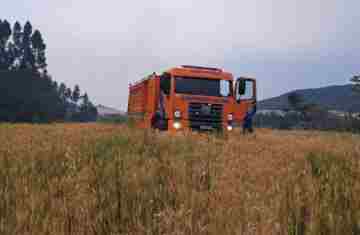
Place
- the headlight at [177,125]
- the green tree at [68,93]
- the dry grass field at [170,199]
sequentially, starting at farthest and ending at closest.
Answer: the green tree at [68,93] → the headlight at [177,125] → the dry grass field at [170,199]

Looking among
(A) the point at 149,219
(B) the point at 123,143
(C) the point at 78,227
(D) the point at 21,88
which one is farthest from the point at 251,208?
(D) the point at 21,88

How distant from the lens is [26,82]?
61562 millimetres

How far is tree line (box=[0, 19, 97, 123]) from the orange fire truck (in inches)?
1675

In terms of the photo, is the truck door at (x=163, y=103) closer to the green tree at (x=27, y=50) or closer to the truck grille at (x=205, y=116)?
the truck grille at (x=205, y=116)

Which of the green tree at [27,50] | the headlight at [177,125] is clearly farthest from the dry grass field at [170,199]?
the green tree at [27,50]

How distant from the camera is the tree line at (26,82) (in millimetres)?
55156

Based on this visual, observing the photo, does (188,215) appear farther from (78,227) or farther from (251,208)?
(78,227)

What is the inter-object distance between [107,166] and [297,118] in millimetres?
65616

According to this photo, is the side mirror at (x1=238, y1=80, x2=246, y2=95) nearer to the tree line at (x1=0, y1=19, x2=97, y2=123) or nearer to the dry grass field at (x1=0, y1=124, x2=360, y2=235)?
the dry grass field at (x1=0, y1=124, x2=360, y2=235)

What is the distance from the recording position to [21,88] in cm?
5931

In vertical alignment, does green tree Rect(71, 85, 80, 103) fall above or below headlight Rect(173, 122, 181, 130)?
above

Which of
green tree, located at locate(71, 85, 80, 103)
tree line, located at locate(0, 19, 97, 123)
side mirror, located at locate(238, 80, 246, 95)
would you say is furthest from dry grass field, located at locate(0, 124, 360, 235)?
green tree, located at locate(71, 85, 80, 103)

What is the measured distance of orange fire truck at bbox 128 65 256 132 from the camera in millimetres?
13297

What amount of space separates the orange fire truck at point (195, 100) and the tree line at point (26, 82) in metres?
42.6
